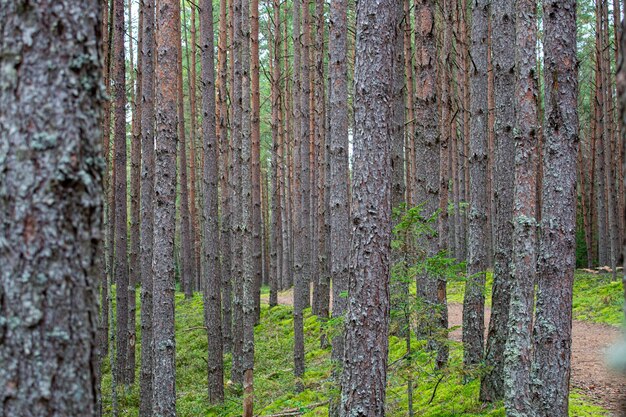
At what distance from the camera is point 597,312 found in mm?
14062

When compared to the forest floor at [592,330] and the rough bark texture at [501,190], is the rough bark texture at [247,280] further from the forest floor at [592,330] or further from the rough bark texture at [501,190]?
the rough bark texture at [501,190]

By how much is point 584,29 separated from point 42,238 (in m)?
33.4

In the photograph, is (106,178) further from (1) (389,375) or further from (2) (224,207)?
(1) (389,375)

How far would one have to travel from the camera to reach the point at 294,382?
1127 centimetres

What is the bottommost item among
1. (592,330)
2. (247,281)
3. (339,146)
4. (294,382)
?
(294,382)

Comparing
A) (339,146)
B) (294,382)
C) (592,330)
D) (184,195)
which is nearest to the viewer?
(339,146)

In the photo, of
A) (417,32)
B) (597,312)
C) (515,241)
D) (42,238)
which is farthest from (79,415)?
(597,312)

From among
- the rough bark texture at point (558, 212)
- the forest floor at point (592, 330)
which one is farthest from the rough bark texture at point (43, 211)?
the rough bark texture at point (558, 212)

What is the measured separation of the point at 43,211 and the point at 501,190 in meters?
5.74

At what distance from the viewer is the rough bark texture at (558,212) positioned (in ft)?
17.3

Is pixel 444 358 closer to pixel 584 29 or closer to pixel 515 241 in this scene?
pixel 515 241

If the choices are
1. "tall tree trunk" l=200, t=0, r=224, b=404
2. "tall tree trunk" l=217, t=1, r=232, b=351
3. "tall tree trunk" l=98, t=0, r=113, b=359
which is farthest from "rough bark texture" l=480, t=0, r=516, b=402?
"tall tree trunk" l=217, t=1, r=232, b=351

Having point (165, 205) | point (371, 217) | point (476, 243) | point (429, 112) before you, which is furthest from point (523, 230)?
point (165, 205)

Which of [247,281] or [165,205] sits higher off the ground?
[165,205]
